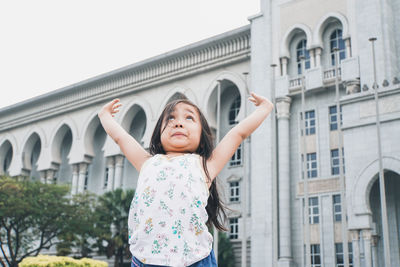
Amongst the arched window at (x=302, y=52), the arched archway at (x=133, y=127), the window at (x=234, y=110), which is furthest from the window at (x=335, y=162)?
the arched archway at (x=133, y=127)

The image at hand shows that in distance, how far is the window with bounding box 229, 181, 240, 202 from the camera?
74.6 feet

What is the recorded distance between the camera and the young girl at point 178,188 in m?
2.29

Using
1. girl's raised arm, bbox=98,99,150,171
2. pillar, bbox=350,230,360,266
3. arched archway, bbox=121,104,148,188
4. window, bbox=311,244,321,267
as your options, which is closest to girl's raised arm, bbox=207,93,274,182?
girl's raised arm, bbox=98,99,150,171

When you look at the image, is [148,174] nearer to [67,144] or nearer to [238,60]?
[238,60]

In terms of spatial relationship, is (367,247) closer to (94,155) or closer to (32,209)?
(32,209)

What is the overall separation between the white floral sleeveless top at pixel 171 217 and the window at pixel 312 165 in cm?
1734

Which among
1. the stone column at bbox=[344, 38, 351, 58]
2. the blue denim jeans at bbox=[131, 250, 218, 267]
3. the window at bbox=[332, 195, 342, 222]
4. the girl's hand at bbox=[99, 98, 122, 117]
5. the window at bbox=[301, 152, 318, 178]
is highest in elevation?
the stone column at bbox=[344, 38, 351, 58]

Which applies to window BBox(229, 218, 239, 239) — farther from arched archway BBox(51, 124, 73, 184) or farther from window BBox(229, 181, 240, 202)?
arched archway BBox(51, 124, 73, 184)

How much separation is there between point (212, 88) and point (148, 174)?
823 inches

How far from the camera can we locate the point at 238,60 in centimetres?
2284

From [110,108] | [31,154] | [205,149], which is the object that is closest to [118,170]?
[31,154]

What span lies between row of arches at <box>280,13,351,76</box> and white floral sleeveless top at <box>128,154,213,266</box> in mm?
17290

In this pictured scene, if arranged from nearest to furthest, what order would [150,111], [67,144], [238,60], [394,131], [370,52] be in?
1. [394,131]
2. [370,52]
3. [238,60]
4. [150,111]
5. [67,144]

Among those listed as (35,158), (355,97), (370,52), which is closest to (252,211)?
(355,97)
